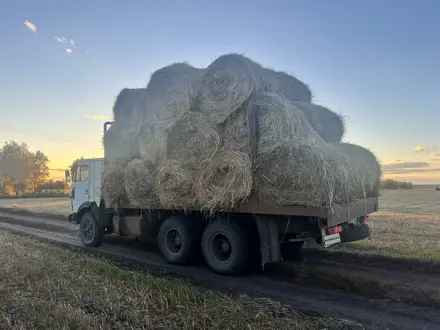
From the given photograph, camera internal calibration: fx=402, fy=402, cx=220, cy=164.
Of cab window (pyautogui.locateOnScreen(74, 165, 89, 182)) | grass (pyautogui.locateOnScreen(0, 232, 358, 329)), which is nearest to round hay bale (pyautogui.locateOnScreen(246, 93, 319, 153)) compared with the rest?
grass (pyautogui.locateOnScreen(0, 232, 358, 329))

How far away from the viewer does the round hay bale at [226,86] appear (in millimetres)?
7445

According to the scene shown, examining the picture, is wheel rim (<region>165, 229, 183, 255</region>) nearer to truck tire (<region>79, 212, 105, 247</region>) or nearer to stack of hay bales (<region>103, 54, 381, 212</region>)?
stack of hay bales (<region>103, 54, 381, 212</region>)

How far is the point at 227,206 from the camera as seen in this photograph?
7258 millimetres

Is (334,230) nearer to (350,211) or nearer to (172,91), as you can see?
(350,211)

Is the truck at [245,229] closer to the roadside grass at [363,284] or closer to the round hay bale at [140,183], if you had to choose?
the round hay bale at [140,183]

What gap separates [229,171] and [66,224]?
11.2 metres

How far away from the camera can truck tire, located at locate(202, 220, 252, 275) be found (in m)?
7.28

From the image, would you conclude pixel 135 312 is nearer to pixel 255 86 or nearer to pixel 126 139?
pixel 255 86

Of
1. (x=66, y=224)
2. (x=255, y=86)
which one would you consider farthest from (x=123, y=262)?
(x=66, y=224)

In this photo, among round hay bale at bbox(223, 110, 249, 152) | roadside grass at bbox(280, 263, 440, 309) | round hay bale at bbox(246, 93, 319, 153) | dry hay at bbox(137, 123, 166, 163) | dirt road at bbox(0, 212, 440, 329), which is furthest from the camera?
dry hay at bbox(137, 123, 166, 163)

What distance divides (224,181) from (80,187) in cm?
606

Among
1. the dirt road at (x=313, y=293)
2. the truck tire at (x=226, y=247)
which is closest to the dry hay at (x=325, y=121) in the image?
the dirt road at (x=313, y=293)

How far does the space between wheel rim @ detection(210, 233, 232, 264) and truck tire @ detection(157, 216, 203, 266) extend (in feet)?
2.04

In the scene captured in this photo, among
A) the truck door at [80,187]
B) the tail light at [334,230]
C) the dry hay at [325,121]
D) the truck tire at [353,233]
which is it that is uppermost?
the dry hay at [325,121]
